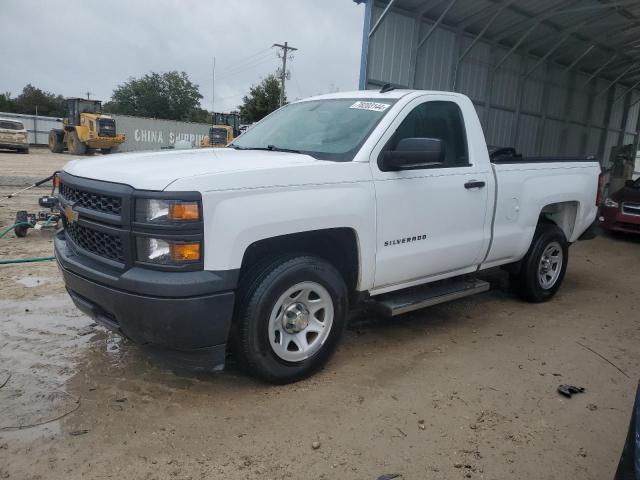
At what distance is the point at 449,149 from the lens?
4.41 metres

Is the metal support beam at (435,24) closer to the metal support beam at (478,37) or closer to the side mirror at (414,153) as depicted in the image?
the metal support beam at (478,37)

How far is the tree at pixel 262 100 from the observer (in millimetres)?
44844

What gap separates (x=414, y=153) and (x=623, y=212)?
353 inches

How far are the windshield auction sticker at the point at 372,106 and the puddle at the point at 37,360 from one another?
2.84 m

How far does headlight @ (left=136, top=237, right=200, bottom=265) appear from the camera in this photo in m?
2.83

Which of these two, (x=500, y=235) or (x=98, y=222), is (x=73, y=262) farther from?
(x=500, y=235)

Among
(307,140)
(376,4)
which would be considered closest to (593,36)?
(376,4)

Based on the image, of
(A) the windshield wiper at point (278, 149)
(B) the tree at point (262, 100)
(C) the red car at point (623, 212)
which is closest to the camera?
(A) the windshield wiper at point (278, 149)

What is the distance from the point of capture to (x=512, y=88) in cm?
1546

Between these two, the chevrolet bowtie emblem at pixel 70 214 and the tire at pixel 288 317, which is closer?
the tire at pixel 288 317

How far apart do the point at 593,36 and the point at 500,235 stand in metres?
13.4

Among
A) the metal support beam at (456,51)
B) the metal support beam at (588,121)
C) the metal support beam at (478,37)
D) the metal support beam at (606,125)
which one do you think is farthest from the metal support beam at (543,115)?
the metal support beam at (456,51)

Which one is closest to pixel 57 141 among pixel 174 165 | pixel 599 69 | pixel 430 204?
pixel 599 69

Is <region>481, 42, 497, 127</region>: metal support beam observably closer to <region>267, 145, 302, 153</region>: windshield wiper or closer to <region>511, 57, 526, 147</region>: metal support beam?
<region>511, 57, 526, 147</region>: metal support beam
